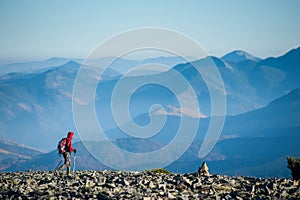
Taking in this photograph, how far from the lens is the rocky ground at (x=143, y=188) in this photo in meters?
26.0

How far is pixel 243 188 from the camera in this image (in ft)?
96.8

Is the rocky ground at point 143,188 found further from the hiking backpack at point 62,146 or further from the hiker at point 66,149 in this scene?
the hiking backpack at point 62,146

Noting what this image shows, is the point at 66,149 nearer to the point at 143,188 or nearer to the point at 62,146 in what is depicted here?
the point at 62,146

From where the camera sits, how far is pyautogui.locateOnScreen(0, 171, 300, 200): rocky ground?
25953 mm

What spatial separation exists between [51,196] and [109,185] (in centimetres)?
412

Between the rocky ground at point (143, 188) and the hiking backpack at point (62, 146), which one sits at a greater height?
the hiking backpack at point (62, 146)

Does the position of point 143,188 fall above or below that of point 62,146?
below

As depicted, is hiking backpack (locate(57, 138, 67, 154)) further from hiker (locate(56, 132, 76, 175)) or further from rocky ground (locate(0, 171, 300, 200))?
rocky ground (locate(0, 171, 300, 200))

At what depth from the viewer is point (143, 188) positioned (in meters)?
28.2

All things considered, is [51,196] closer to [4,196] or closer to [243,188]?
[4,196]

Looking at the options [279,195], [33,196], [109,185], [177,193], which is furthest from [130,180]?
[279,195]

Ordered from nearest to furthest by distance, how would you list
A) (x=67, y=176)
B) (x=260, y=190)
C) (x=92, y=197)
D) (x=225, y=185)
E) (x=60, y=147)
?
(x=92, y=197) → (x=260, y=190) → (x=225, y=185) → (x=67, y=176) → (x=60, y=147)

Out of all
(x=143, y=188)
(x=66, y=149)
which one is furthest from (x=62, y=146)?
(x=143, y=188)

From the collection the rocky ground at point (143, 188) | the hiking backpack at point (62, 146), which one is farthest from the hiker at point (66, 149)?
the rocky ground at point (143, 188)
